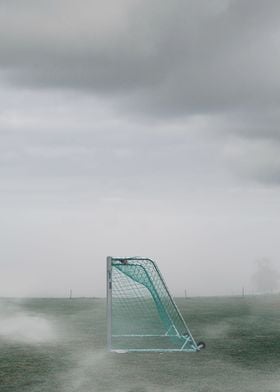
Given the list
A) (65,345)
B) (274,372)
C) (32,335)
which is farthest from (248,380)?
(32,335)

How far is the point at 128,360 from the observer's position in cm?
1395

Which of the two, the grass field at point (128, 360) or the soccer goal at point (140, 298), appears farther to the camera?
the soccer goal at point (140, 298)

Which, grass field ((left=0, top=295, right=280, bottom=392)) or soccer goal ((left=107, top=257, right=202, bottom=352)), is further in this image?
soccer goal ((left=107, top=257, right=202, bottom=352))

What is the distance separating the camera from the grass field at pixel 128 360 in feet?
37.2

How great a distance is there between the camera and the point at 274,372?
12.6 meters

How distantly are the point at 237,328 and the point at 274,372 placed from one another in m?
7.81

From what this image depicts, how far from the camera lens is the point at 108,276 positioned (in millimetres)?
15281

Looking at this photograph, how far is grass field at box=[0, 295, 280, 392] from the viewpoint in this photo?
37.2ft

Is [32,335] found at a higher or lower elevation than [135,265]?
lower

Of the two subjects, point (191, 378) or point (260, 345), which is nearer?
point (191, 378)

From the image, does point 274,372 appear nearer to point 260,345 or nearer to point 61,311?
point 260,345

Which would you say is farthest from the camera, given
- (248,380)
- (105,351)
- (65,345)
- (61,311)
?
(61,311)

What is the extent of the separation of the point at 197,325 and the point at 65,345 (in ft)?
21.1

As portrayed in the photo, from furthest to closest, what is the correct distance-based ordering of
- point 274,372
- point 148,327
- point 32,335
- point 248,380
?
point 148,327
point 32,335
point 274,372
point 248,380
